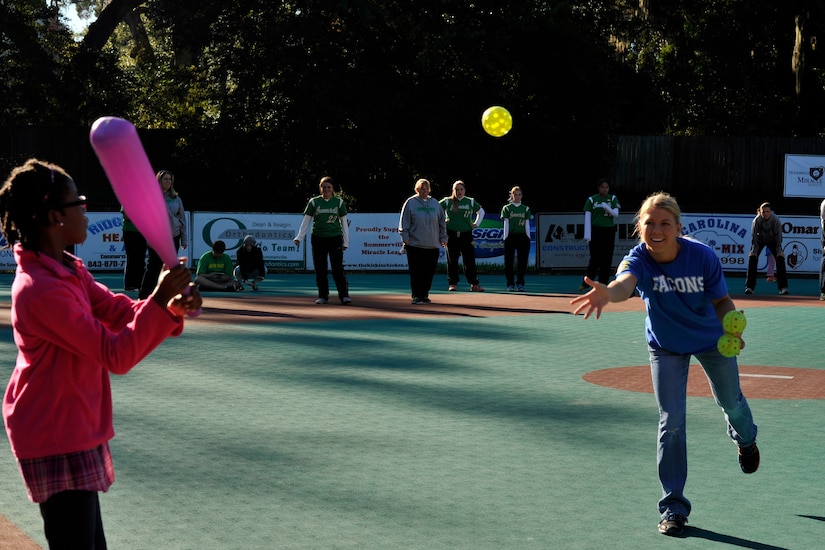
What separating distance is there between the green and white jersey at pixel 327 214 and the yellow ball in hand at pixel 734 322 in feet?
41.5

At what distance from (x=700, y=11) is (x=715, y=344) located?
3374 centimetres

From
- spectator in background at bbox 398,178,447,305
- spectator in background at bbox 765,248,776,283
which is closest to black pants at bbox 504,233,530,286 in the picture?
spectator in background at bbox 398,178,447,305

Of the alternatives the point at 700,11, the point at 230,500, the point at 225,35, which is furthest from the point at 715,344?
the point at 700,11

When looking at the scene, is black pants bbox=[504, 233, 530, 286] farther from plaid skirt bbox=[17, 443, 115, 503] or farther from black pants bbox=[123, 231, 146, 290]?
plaid skirt bbox=[17, 443, 115, 503]

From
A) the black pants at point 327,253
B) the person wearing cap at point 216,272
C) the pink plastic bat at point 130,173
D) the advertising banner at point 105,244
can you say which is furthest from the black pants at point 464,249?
the pink plastic bat at point 130,173

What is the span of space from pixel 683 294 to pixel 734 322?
349 mm

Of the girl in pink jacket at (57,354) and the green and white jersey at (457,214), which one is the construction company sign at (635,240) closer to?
the green and white jersey at (457,214)

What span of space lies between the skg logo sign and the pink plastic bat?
26.5m

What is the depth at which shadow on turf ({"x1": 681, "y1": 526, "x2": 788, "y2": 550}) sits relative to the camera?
5.75m

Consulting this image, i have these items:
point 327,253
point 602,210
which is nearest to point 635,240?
point 602,210

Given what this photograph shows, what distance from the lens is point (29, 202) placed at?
12.8 feet

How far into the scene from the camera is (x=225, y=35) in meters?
34.0

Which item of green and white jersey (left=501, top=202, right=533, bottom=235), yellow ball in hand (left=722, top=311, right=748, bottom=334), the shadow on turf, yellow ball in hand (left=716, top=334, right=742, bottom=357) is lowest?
the shadow on turf

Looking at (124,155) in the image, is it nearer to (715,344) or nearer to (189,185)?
(715,344)
